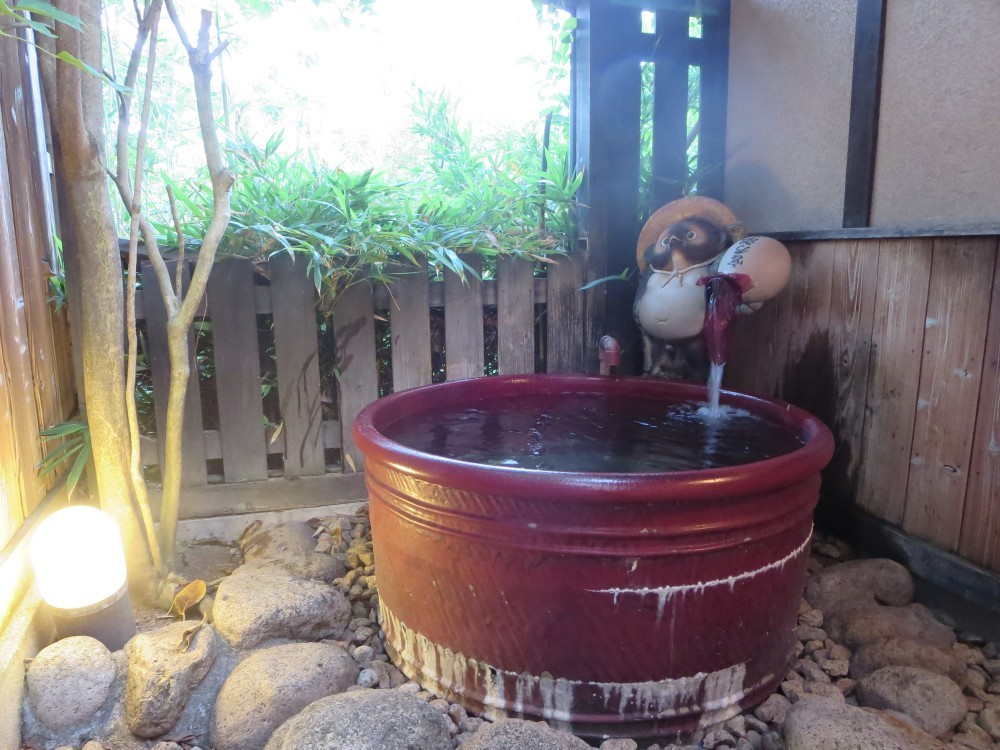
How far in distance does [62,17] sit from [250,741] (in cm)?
164

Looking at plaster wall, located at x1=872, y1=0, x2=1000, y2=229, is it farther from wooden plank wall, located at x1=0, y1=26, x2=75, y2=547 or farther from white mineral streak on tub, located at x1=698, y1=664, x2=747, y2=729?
wooden plank wall, located at x1=0, y1=26, x2=75, y2=547

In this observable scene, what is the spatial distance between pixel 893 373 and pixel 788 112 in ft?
4.49

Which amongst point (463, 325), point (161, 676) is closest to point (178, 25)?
point (463, 325)

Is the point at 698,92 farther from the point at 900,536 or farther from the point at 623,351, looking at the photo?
the point at 900,536

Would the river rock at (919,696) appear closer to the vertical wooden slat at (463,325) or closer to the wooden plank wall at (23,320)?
the vertical wooden slat at (463,325)

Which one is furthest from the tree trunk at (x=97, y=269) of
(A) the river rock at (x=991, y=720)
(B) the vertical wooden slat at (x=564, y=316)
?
(A) the river rock at (x=991, y=720)

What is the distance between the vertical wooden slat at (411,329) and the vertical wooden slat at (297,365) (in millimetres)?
351

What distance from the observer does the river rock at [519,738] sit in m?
1.36

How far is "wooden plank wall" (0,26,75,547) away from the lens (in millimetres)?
1938

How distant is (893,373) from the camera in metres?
2.36

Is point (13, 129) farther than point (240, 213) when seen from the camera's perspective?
No

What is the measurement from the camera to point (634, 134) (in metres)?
3.24

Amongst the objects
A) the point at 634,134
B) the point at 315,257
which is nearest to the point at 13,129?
the point at 315,257

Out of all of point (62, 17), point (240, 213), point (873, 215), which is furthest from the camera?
point (240, 213)
